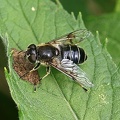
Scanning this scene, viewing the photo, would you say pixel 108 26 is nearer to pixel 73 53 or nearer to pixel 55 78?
pixel 73 53

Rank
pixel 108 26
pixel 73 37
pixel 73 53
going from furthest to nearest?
1. pixel 108 26
2. pixel 73 37
3. pixel 73 53

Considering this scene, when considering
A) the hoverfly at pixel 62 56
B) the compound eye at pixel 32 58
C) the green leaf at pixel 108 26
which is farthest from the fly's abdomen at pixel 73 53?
the green leaf at pixel 108 26

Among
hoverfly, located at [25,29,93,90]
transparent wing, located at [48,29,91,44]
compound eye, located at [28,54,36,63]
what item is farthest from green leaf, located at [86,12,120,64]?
compound eye, located at [28,54,36,63]

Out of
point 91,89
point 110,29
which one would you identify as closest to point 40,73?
point 91,89

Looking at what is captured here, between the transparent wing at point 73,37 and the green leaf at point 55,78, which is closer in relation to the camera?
the green leaf at point 55,78

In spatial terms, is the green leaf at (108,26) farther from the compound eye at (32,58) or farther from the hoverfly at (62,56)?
the compound eye at (32,58)

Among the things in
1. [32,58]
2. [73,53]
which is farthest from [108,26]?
[32,58]

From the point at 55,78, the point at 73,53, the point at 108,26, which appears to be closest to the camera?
the point at 55,78
